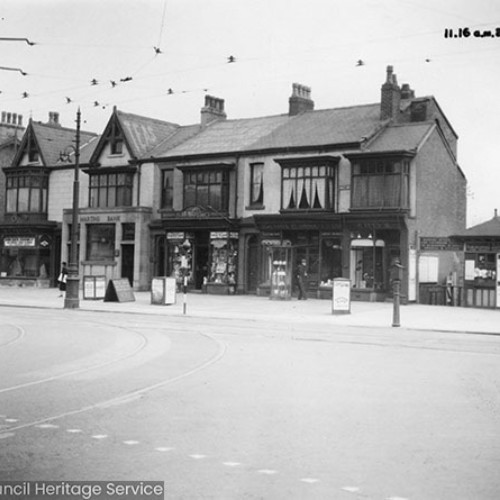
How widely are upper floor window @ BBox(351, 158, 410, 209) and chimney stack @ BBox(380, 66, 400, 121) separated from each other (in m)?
3.98

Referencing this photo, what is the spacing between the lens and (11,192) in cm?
4794

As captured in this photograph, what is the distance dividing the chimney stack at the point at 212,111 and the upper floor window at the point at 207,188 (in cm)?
658

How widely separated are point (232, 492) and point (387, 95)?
110 feet

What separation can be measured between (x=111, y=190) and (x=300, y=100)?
1206 centimetres

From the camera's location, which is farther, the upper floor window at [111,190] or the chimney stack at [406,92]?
the upper floor window at [111,190]

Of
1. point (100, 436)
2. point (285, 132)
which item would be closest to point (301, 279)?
point (285, 132)

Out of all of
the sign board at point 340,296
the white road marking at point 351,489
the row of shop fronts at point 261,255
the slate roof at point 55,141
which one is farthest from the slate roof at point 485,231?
the white road marking at point 351,489

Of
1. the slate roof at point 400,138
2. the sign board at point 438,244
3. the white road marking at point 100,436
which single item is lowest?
the white road marking at point 100,436

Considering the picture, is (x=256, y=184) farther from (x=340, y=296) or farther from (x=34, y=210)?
(x=34, y=210)

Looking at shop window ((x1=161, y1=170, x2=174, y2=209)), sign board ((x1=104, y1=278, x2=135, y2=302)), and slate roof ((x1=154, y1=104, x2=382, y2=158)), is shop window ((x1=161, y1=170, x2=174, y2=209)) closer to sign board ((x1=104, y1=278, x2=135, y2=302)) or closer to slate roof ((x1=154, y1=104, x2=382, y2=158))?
slate roof ((x1=154, y1=104, x2=382, y2=158))

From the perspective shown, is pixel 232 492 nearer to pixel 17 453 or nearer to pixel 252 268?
pixel 17 453

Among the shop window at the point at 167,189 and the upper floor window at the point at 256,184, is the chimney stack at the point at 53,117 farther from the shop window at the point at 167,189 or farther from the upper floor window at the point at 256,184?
the upper floor window at the point at 256,184

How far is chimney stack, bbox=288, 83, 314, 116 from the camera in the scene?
42.4 metres

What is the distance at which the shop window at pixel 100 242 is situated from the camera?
4266 cm
